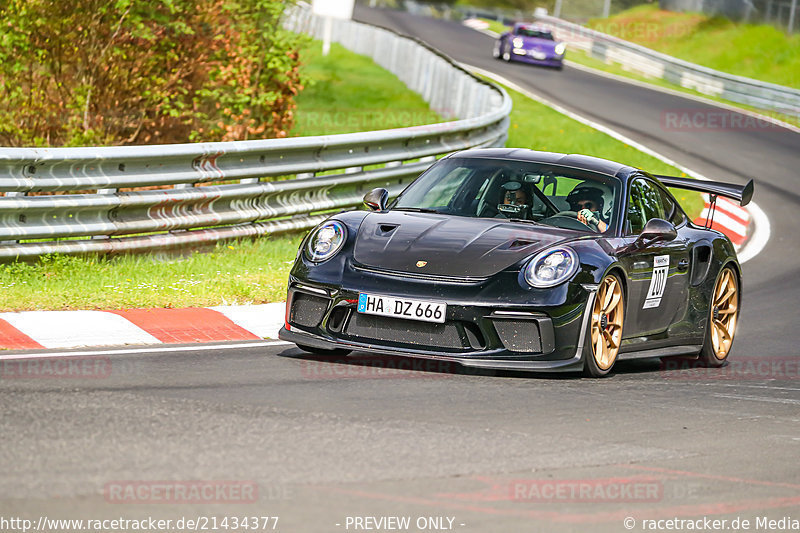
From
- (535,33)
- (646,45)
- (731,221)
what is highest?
(535,33)

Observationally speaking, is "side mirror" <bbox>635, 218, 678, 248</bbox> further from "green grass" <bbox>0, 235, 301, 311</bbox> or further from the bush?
the bush

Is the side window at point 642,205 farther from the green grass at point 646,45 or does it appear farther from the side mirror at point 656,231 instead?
the green grass at point 646,45

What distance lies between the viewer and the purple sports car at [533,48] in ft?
128

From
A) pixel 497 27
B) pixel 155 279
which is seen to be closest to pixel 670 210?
pixel 155 279

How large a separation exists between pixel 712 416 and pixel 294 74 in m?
12.9

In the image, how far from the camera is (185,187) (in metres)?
10.8

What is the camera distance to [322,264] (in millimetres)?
7531

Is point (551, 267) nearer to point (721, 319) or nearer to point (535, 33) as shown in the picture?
point (721, 319)

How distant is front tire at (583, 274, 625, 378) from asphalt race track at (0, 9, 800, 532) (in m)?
0.13

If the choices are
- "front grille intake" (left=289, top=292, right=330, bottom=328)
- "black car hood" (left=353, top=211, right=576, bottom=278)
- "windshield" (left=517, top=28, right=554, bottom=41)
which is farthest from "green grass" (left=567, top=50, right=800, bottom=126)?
"front grille intake" (left=289, top=292, right=330, bottom=328)

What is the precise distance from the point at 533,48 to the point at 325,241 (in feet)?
106

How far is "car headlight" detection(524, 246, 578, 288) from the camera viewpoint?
7.24 meters

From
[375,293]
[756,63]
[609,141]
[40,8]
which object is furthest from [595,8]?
[375,293]

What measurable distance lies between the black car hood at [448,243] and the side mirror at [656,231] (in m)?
0.52
